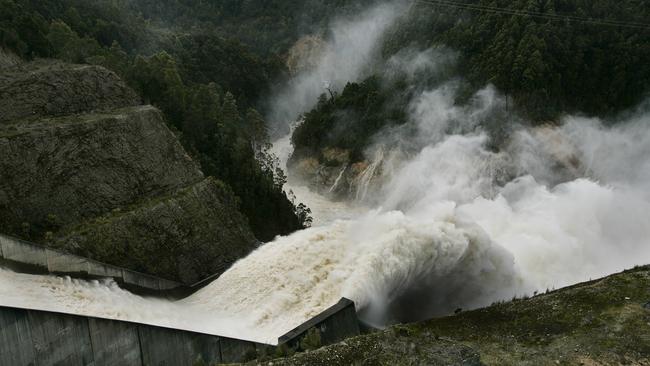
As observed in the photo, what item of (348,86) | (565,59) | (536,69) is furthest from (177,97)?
(565,59)

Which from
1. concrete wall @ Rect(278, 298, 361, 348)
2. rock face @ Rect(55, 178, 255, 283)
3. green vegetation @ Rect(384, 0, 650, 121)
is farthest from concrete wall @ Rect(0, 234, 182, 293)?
green vegetation @ Rect(384, 0, 650, 121)

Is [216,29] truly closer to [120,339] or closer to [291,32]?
[291,32]

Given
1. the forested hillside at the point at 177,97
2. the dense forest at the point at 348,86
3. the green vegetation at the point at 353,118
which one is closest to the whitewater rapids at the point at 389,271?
the forested hillside at the point at 177,97

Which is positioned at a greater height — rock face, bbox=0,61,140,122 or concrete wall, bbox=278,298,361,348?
rock face, bbox=0,61,140,122

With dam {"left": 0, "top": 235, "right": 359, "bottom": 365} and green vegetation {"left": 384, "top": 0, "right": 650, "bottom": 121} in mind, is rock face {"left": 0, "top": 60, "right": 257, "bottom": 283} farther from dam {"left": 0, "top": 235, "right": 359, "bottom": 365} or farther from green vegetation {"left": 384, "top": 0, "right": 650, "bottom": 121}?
green vegetation {"left": 384, "top": 0, "right": 650, "bottom": 121}

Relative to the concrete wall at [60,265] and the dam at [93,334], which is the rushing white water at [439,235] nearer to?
the concrete wall at [60,265]

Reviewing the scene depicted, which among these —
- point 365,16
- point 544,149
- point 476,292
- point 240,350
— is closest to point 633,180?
point 544,149
